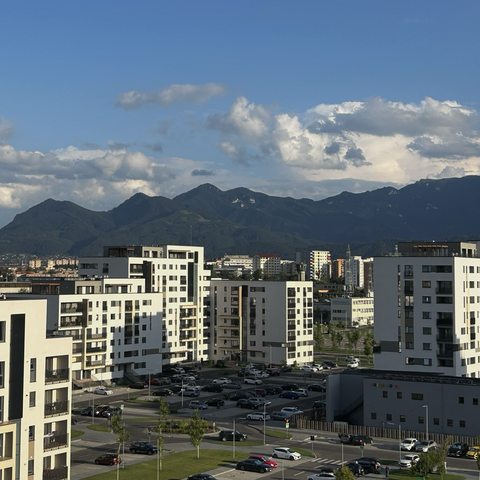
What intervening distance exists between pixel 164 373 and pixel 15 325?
85909mm

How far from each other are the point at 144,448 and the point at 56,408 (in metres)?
25.7

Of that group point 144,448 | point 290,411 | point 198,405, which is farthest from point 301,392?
point 144,448

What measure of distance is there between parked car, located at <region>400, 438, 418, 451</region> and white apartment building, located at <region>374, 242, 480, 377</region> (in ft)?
93.6

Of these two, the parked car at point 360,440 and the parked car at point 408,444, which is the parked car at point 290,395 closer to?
the parked car at point 360,440

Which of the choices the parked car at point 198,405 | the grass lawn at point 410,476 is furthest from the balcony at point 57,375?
the parked car at point 198,405

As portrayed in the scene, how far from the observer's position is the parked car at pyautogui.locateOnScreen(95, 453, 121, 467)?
6214cm

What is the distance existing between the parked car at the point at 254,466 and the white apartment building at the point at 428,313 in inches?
1723

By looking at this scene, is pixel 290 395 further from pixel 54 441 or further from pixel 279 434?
pixel 54 441

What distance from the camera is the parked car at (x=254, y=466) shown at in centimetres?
6116

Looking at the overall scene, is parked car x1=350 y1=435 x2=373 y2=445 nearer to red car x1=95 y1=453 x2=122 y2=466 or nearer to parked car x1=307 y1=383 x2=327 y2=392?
red car x1=95 y1=453 x2=122 y2=466

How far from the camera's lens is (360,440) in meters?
72.4

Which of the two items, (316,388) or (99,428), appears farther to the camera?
(316,388)

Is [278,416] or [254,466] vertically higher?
[254,466]

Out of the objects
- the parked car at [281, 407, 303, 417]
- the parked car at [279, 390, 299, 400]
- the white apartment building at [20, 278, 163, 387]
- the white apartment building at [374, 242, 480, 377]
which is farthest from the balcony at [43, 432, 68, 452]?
the white apartment building at [374, 242, 480, 377]
